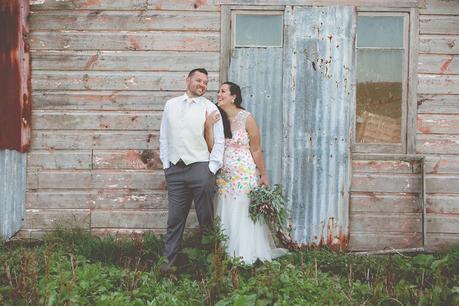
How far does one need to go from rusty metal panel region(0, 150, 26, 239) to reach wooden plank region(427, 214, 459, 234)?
202 inches

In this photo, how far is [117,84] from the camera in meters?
6.64

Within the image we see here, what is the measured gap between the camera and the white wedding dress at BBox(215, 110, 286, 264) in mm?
5762

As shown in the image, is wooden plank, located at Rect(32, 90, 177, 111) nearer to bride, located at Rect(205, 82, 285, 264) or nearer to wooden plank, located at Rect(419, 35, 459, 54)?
bride, located at Rect(205, 82, 285, 264)

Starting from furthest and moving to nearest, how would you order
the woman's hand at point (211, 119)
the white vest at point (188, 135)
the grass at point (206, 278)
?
1. the woman's hand at point (211, 119)
2. the white vest at point (188, 135)
3. the grass at point (206, 278)

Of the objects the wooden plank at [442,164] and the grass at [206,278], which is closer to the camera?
the grass at [206,278]

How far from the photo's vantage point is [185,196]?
225 inches

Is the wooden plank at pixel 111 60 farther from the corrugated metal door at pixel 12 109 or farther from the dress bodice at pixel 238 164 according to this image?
the dress bodice at pixel 238 164

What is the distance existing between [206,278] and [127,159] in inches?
87.8

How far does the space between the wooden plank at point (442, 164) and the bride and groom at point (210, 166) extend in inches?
86.8

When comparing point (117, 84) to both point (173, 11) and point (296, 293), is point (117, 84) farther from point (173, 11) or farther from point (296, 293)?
point (296, 293)

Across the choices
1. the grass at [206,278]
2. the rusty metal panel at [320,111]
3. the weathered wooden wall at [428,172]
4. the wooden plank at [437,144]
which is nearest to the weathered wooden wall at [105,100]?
the grass at [206,278]

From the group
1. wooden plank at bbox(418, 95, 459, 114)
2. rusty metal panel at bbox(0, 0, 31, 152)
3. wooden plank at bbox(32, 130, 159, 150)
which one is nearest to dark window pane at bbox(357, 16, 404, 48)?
wooden plank at bbox(418, 95, 459, 114)

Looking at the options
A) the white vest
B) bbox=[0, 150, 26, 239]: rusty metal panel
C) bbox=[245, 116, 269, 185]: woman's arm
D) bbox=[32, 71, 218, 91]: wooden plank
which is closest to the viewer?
the white vest

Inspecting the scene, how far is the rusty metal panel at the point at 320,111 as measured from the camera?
21.6ft
